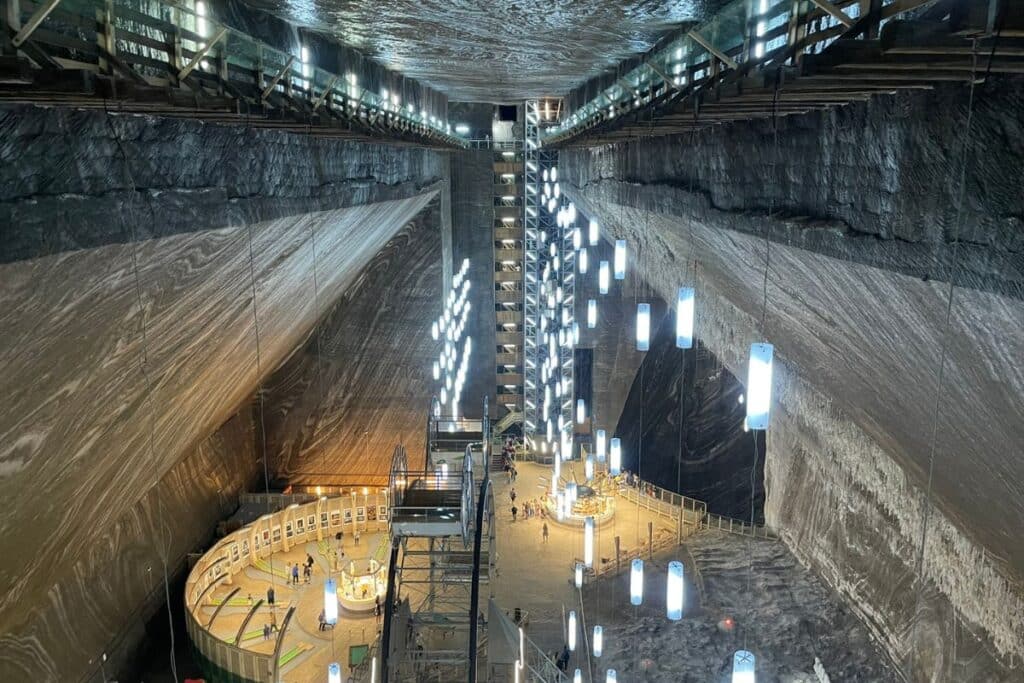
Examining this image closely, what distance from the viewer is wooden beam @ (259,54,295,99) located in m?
5.04

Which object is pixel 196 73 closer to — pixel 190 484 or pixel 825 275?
pixel 825 275

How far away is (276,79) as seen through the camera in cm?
523

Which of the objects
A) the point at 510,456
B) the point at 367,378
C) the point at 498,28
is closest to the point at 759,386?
the point at 498,28

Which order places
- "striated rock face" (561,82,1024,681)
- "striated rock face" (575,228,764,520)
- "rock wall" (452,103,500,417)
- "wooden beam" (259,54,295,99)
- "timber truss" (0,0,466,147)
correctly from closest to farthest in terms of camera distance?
"timber truss" (0,0,466,147), "striated rock face" (561,82,1024,681), "wooden beam" (259,54,295,99), "striated rock face" (575,228,764,520), "rock wall" (452,103,500,417)

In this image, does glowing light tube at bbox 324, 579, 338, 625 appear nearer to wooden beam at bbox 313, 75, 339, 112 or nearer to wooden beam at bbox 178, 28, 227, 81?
wooden beam at bbox 313, 75, 339, 112

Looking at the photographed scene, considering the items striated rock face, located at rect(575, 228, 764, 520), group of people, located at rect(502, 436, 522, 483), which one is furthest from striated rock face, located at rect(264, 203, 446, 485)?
striated rock face, located at rect(575, 228, 764, 520)

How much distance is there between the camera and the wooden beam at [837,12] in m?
2.88

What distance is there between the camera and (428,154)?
17.0 m

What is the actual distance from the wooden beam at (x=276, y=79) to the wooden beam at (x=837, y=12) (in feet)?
11.0

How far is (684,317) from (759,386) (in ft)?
5.22

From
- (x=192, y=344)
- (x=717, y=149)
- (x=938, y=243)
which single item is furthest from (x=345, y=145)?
(x=938, y=243)

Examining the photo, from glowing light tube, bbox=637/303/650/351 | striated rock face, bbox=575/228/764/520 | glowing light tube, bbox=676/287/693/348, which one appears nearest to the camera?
glowing light tube, bbox=676/287/693/348

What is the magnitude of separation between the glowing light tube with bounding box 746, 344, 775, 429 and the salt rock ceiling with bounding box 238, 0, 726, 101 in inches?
126

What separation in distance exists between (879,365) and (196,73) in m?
4.79
